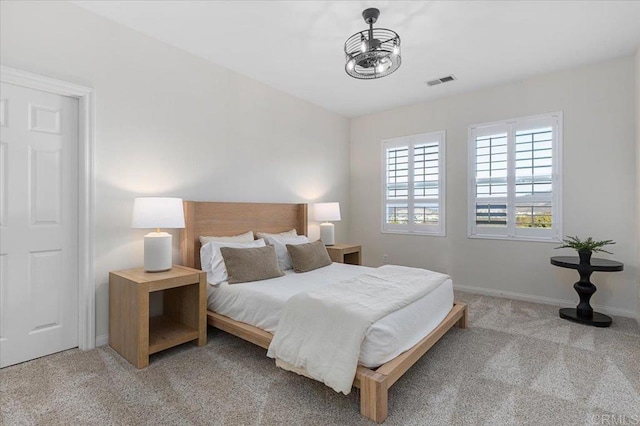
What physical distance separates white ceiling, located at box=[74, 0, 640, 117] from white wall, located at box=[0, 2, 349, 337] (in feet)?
0.69

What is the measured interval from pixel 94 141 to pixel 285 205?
7.38 feet

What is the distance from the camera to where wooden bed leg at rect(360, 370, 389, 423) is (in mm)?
1729

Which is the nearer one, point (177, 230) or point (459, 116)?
point (177, 230)

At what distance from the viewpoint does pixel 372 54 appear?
2.43 m

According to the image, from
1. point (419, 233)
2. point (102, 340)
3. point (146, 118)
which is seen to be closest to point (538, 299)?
point (419, 233)

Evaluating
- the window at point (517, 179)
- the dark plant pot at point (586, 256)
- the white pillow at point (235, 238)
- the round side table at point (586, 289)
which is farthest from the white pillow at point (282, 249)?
the dark plant pot at point (586, 256)

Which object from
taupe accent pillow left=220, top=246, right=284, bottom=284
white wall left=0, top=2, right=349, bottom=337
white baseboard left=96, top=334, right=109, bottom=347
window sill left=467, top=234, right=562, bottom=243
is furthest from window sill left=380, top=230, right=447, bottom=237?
white baseboard left=96, top=334, right=109, bottom=347

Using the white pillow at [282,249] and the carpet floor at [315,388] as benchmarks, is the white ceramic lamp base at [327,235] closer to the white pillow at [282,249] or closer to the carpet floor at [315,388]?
the white pillow at [282,249]

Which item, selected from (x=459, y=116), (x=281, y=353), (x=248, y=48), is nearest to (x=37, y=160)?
(x=248, y=48)

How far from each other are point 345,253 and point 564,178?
9.18ft

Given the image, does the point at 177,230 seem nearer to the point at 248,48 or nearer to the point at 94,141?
the point at 94,141

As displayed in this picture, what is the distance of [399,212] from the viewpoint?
507 centimetres

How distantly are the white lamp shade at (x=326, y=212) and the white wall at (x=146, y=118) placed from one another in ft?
1.79

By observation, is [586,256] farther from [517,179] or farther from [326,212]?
[326,212]
